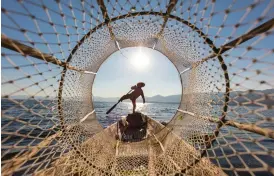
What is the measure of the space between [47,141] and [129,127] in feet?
18.7

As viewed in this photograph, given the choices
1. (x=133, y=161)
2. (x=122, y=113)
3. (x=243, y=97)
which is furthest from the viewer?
(x=122, y=113)

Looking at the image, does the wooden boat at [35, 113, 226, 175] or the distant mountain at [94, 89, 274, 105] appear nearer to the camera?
the distant mountain at [94, 89, 274, 105]

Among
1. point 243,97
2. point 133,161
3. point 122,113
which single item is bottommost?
point 122,113

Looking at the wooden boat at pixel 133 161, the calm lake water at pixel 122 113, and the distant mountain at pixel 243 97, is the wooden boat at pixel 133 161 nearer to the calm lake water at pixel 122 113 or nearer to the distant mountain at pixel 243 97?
the distant mountain at pixel 243 97

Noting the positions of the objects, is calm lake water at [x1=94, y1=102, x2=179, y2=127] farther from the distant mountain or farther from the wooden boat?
the distant mountain

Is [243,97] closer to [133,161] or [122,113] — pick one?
A: [133,161]

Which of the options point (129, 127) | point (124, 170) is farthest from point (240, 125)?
point (129, 127)

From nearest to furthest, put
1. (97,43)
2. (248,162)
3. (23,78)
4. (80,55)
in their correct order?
(23,78)
(80,55)
(97,43)
(248,162)

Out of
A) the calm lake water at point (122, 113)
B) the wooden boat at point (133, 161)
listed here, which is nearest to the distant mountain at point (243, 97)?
the wooden boat at point (133, 161)

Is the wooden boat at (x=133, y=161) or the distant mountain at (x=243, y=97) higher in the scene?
the distant mountain at (x=243, y=97)

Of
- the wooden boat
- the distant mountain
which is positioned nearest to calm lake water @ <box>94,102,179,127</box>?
the wooden boat

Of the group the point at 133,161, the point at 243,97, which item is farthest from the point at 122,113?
the point at 243,97

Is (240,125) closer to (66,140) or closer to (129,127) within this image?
(66,140)

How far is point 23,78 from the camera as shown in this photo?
1905mm
